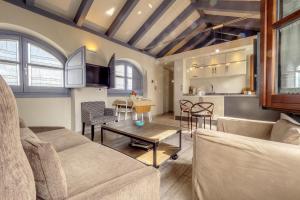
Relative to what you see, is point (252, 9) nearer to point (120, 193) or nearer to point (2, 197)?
point (120, 193)

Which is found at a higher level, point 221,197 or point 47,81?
point 47,81

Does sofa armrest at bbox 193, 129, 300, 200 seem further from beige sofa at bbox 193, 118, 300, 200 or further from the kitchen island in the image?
the kitchen island

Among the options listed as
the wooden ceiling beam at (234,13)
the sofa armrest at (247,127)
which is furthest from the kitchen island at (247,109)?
the wooden ceiling beam at (234,13)

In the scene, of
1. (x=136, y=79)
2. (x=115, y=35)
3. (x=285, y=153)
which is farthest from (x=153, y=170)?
(x=136, y=79)

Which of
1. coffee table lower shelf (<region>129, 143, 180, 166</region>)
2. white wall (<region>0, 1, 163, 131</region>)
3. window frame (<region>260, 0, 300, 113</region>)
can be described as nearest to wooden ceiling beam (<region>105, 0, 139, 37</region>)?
white wall (<region>0, 1, 163, 131</region>)

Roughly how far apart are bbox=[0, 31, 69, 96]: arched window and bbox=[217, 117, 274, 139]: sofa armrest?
11.9ft

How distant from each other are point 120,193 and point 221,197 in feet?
2.55

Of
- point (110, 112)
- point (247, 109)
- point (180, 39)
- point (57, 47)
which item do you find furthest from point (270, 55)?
point (180, 39)

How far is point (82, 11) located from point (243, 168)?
4.04 m

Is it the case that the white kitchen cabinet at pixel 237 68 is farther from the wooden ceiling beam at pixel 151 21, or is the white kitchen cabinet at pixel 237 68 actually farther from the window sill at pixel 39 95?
the window sill at pixel 39 95

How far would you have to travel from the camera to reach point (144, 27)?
4688mm

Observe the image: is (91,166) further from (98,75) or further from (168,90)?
(168,90)

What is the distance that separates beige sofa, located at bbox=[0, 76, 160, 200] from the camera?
1.61 ft

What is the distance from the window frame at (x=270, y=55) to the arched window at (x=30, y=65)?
394 cm
